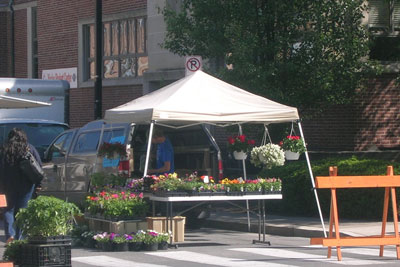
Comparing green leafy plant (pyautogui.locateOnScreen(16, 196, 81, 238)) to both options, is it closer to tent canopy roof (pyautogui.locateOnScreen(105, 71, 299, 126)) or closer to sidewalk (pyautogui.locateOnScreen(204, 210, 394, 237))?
tent canopy roof (pyautogui.locateOnScreen(105, 71, 299, 126))

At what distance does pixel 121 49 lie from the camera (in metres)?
30.5

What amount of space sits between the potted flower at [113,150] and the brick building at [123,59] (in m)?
6.55

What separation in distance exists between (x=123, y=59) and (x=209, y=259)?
18.6 meters

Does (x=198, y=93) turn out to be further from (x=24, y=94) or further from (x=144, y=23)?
(x=144, y=23)

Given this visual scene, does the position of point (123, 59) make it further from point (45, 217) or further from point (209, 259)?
point (45, 217)

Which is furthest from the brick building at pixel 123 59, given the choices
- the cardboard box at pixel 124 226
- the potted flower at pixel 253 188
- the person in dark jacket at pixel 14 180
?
the person in dark jacket at pixel 14 180

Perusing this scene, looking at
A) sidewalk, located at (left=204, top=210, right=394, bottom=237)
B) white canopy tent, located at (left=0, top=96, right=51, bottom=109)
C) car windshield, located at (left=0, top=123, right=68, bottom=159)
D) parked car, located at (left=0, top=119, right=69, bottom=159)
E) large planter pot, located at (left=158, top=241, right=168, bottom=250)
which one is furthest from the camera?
car windshield, located at (left=0, top=123, right=68, bottom=159)

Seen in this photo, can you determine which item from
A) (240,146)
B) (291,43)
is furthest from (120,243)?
(291,43)

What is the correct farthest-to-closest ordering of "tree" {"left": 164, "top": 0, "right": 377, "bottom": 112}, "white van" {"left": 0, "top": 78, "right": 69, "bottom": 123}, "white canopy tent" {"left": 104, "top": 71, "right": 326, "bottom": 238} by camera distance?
1. "white van" {"left": 0, "top": 78, "right": 69, "bottom": 123}
2. "tree" {"left": 164, "top": 0, "right": 377, "bottom": 112}
3. "white canopy tent" {"left": 104, "top": 71, "right": 326, "bottom": 238}

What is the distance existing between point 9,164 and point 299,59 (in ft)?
22.8

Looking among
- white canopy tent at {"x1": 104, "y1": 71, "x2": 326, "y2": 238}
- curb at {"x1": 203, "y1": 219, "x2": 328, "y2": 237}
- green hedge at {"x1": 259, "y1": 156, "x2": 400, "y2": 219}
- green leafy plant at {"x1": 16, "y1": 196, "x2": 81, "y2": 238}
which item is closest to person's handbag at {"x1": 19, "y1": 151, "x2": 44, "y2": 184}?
white canopy tent at {"x1": 104, "y1": 71, "x2": 326, "y2": 238}

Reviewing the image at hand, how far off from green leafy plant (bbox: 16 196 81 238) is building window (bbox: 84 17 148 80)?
1819cm

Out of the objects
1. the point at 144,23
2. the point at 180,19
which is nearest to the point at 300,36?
the point at 180,19

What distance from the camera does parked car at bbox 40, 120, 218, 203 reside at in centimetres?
1623
